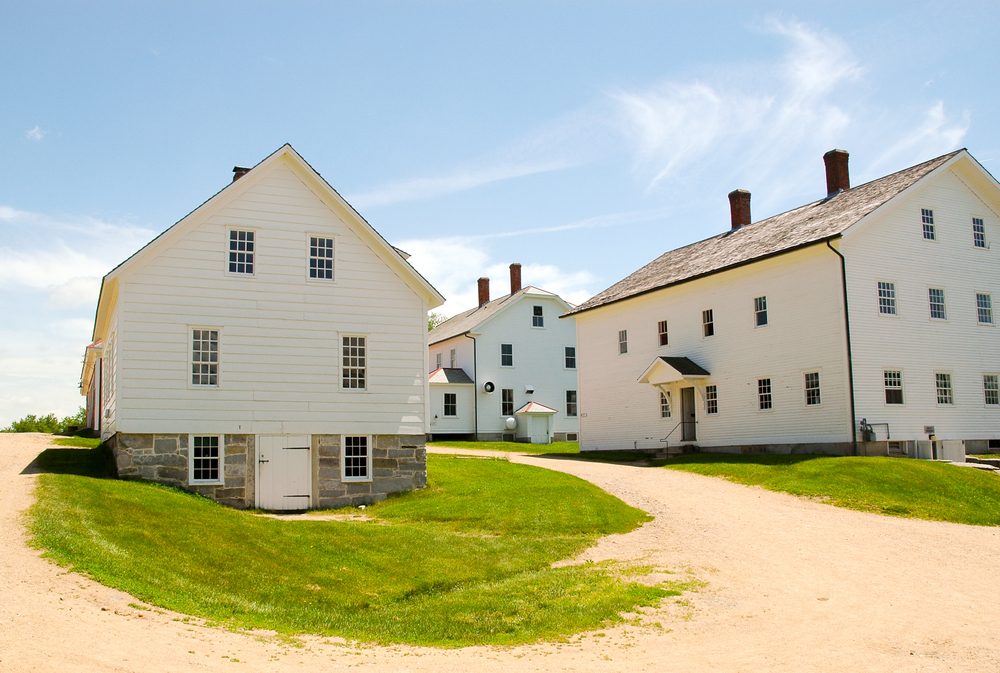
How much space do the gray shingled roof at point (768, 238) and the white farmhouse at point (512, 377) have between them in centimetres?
945

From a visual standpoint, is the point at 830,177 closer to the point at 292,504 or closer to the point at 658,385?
the point at 658,385

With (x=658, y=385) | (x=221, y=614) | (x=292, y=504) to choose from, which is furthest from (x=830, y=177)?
(x=221, y=614)

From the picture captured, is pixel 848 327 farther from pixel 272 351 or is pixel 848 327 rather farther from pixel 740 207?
pixel 272 351

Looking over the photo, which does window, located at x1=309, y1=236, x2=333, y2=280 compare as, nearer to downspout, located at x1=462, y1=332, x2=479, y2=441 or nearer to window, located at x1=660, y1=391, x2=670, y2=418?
window, located at x1=660, y1=391, x2=670, y2=418

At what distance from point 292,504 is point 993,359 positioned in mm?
24103

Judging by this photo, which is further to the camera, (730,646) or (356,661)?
(730,646)

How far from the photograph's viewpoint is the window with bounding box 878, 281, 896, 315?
29656mm

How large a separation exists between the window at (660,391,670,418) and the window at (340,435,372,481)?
15197 mm

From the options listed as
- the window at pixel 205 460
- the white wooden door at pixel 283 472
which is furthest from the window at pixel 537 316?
the window at pixel 205 460

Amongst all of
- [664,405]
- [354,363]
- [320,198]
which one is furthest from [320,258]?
[664,405]

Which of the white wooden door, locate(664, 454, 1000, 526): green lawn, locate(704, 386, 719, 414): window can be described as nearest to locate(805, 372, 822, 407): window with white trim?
locate(664, 454, 1000, 526): green lawn

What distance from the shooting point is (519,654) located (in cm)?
1100

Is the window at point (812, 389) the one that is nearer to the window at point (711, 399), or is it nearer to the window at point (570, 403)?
the window at point (711, 399)

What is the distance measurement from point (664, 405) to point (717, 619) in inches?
940
